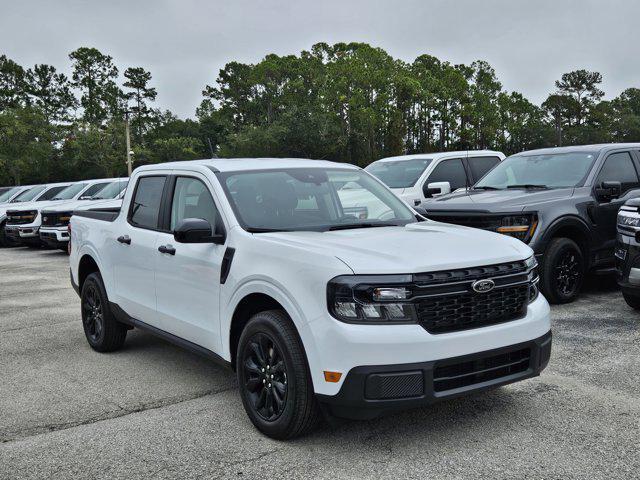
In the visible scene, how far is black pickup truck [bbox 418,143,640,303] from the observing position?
779 centimetres

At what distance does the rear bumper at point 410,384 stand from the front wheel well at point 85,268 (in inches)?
148

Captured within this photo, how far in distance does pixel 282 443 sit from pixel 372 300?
1094 mm

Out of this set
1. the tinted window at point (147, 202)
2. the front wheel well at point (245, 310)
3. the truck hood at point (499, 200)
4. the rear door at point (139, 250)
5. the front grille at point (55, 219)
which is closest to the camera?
the front wheel well at point (245, 310)

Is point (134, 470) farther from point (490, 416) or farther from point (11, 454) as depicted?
point (490, 416)

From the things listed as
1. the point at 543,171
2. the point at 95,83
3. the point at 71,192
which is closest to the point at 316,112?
the point at 95,83

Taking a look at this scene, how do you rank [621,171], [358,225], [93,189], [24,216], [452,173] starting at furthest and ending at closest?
[93,189]
[24,216]
[452,173]
[621,171]
[358,225]

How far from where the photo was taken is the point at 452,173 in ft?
40.0

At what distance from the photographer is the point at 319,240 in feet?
14.0

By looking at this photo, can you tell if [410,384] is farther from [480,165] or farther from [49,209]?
[49,209]

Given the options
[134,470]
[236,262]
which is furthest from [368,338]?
[134,470]

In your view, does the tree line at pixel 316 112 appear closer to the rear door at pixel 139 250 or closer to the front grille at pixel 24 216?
the front grille at pixel 24 216

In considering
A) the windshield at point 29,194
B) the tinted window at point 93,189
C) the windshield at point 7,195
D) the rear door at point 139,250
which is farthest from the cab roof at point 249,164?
the windshield at point 7,195

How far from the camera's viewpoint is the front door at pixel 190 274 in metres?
4.71

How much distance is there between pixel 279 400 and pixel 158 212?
220 centimetres
